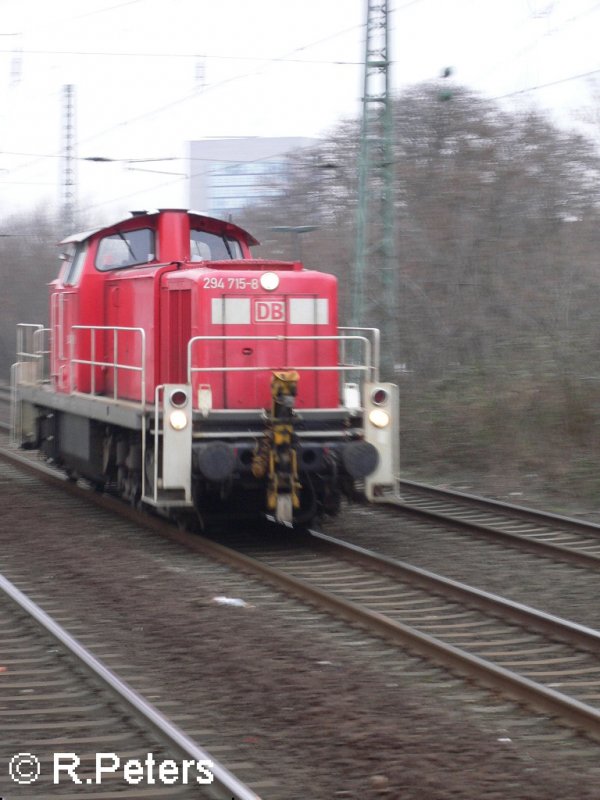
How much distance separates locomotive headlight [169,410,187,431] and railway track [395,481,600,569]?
10.0 ft

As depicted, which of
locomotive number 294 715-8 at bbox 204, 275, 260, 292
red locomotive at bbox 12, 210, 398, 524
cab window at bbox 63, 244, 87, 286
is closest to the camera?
red locomotive at bbox 12, 210, 398, 524

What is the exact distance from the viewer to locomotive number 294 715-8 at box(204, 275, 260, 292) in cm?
974

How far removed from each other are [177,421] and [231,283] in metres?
1.45

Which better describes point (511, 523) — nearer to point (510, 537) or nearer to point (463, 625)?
point (510, 537)

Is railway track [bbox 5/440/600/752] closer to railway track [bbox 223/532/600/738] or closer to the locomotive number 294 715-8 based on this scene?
railway track [bbox 223/532/600/738]

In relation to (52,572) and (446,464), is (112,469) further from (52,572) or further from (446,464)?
(446,464)

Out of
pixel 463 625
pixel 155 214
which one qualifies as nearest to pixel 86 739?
pixel 463 625

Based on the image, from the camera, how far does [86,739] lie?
4.80 metres

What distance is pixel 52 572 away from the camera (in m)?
8.67

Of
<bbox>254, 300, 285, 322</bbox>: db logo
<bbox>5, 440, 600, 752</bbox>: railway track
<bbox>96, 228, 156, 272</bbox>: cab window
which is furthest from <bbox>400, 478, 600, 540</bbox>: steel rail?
<bbox>96, 228, 156, 272</bbox>: cab window

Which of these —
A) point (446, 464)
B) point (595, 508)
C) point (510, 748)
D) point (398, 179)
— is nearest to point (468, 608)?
point (510, 748)

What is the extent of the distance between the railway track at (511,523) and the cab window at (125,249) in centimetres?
385

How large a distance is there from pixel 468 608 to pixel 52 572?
3330 mm

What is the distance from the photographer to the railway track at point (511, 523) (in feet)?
30.8
